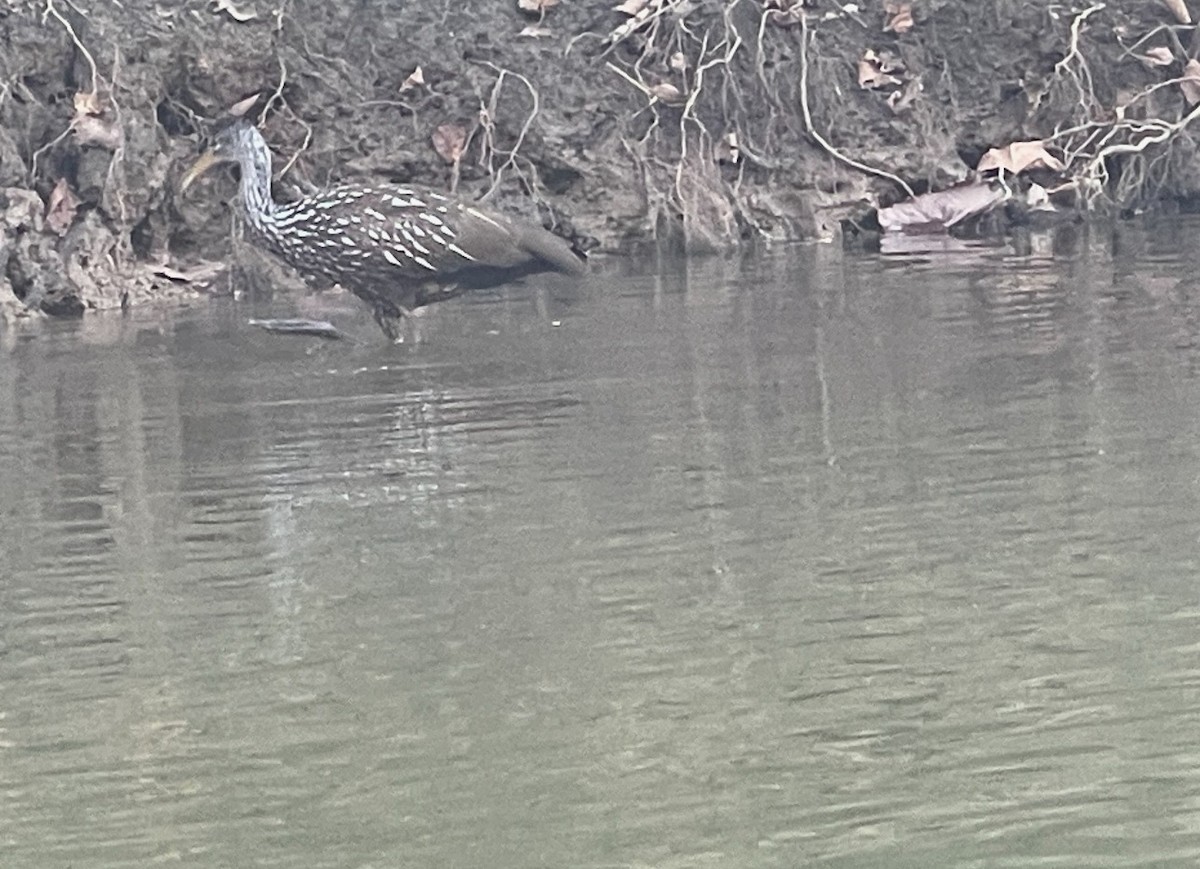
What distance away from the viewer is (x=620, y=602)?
569 cm

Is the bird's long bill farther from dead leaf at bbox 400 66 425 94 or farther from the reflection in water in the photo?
the reflection in water

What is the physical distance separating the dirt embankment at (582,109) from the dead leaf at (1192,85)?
0.06 ft

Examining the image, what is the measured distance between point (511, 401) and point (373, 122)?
568 centimetres

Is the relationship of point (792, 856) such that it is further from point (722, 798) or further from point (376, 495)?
point (376, 495)

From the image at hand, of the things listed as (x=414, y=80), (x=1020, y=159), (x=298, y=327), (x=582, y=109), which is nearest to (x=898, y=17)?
(x=1020, y=159)

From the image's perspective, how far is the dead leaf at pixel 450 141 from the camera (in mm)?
14023

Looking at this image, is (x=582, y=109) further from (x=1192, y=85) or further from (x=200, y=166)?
(x=1192, y=85)

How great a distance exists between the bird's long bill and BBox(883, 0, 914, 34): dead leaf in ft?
14.7

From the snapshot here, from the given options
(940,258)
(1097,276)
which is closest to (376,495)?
(1097,276)

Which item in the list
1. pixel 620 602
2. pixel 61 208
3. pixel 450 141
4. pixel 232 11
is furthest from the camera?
pixel 450 141

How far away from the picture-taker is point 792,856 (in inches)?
158

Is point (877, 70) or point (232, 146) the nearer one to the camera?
point (232, 146)

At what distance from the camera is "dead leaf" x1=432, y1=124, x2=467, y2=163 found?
46.0ft

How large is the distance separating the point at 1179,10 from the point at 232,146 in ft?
19.8
